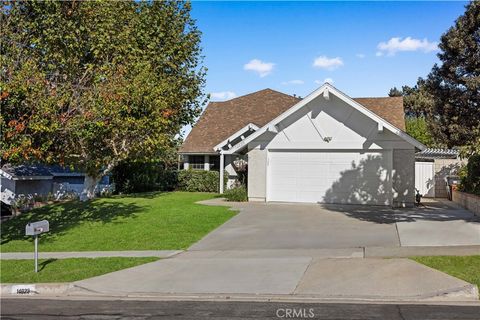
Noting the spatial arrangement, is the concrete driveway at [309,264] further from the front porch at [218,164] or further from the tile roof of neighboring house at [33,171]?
the tile roof of neighboring house at [33,171]

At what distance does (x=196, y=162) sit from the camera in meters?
31.5

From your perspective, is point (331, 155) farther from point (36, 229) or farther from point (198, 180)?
point (36, 229)

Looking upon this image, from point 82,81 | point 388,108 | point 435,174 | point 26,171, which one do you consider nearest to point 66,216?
point 82,81

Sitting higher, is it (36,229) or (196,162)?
(196,162)

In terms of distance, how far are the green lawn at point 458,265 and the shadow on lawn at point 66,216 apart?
427 inches

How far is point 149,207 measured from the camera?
20781 mm

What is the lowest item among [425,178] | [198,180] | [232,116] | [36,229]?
[36,229]

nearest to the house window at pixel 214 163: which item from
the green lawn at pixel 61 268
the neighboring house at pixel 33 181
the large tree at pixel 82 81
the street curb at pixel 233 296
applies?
the large tree at pixel 82 81

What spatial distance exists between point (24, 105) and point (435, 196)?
67.6 feet

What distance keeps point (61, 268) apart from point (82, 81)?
8.00 meters

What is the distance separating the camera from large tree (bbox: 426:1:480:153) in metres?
20.3

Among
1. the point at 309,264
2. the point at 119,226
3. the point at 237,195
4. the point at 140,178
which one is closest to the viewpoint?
the point at 309,264

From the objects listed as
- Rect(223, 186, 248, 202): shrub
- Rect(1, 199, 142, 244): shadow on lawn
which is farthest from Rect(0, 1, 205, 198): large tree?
Rect(223, 186, 248, 202): shrub

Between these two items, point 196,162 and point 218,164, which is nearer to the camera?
point 218,164
